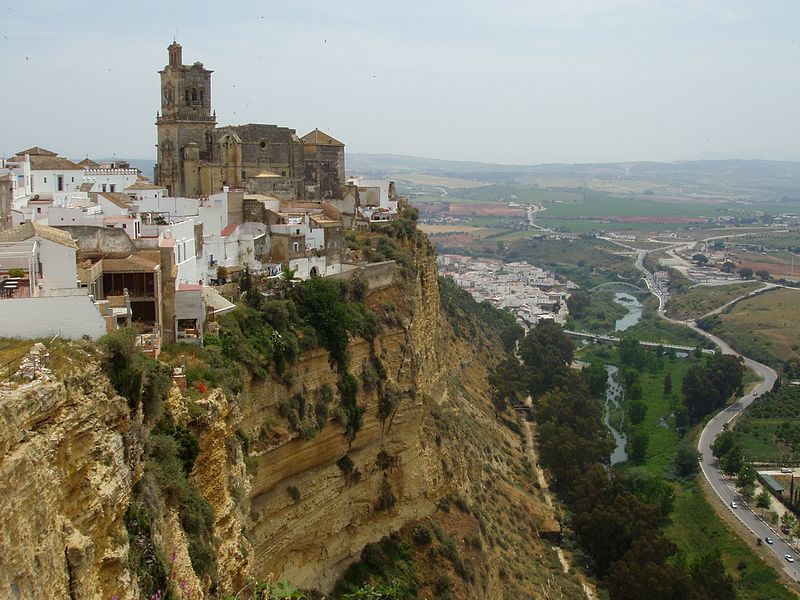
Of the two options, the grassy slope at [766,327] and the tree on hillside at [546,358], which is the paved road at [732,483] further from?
the tree on hillside at [546,358]


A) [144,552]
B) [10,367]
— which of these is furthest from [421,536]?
[10,367]

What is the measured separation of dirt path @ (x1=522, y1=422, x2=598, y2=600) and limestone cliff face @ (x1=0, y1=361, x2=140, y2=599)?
22077 mm

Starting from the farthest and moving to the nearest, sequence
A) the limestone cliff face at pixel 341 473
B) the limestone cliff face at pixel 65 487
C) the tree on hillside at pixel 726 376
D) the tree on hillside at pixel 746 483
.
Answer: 1. the tree on hillside at pixel 726 376
2. the tree on hillside at pixel 746 483
3. the limestone cliff face at pixel 341 473
4. the limestone cliff face at pixel 65 487

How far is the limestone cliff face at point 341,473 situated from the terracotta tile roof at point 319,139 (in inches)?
332

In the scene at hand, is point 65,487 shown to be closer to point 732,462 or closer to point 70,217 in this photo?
point 70,217

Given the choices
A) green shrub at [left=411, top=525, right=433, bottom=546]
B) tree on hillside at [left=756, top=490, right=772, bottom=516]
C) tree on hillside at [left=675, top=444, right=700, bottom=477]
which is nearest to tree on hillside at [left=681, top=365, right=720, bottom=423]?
tree on hillside at [left=675, top=444, right=700, bottom=477]

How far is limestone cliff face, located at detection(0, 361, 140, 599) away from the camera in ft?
25.6

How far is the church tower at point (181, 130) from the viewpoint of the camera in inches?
1222

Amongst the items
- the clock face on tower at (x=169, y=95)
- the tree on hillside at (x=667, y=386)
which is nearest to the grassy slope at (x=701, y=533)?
the tree on hillside at (x=667, y=386)

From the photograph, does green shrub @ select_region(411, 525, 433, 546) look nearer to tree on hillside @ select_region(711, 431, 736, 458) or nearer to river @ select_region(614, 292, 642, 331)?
tree on hillside @ select_region(711, 431, 736, 458)

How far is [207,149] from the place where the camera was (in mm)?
32062

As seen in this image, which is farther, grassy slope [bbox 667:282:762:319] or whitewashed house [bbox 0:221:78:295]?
grassy slope [bbox 667:282:762:319]

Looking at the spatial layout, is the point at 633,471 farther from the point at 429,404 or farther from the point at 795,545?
the point at 429,404

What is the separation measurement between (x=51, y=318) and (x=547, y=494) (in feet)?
95.0
